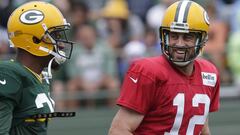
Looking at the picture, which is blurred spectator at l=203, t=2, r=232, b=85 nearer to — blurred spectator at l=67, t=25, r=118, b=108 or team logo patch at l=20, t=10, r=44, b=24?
blurred spectator at l=67, t=25, r=118, b=108

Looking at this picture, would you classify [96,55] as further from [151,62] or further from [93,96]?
[151,62]

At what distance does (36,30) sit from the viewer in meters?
4.64

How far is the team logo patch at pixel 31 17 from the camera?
15.2 feet

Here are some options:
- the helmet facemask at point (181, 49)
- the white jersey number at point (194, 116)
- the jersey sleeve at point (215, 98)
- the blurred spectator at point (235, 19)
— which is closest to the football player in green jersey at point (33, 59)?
the helmet facemask at point (181, 49)

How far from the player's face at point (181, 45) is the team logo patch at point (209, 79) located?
272mm

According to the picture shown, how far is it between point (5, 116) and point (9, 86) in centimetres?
18

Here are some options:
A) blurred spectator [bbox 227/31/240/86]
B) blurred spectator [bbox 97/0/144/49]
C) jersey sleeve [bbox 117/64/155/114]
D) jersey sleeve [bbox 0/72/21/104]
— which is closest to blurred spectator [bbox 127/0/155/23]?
blurred spectator [bbox 97/0/144/49]

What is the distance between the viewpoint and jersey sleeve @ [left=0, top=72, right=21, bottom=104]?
170 inches

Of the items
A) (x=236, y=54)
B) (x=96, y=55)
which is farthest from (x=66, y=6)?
(x=236, y=54)

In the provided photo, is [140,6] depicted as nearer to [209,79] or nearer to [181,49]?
[209,79]

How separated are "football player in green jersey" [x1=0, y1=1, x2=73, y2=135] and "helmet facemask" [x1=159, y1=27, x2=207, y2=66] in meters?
0.61

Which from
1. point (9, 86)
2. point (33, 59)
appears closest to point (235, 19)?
point (33, 59)

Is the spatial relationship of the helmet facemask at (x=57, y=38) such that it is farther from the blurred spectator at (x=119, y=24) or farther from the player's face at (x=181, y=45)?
the blurred spectator at (x=119, y=24)

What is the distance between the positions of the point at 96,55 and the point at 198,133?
15.3 feet
